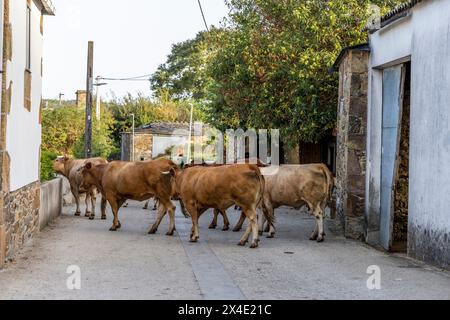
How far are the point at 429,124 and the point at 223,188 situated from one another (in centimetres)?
397

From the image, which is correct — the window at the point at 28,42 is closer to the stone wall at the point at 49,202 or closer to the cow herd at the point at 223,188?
the stone wall at the point at 49,202

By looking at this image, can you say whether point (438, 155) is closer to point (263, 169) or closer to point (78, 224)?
point (263, 169)

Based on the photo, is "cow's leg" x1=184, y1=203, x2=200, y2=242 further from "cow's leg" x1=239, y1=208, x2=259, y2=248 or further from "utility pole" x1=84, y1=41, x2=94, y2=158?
"utility pole" x1=84, y1=41, x2=94, y2=158

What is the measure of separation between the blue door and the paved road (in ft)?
2.08

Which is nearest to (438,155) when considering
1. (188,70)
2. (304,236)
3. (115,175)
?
(304,236)

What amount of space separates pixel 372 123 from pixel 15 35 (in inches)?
281

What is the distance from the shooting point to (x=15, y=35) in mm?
12797

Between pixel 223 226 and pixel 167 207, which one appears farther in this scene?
pixel 223 226

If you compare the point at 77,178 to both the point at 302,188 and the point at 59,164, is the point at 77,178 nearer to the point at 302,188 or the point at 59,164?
the point at 59,164

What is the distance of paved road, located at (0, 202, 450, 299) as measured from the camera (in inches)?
385

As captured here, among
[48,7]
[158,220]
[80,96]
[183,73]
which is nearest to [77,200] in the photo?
[158,220]

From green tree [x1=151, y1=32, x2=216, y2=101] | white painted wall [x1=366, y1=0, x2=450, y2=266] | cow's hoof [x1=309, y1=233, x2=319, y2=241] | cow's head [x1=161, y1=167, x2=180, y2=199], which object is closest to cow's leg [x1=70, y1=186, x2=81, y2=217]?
cow's head [x1=161, y1=167, x2=180, y2=199]

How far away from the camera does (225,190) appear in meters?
15.1

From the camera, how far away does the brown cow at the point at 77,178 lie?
67.4 feet
